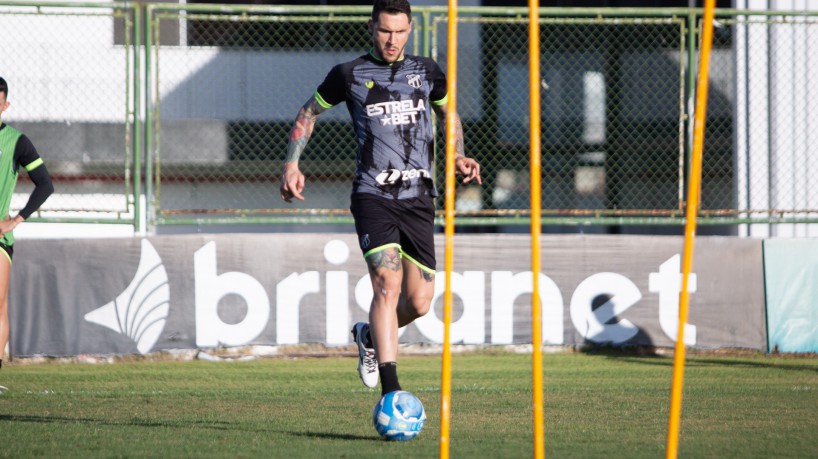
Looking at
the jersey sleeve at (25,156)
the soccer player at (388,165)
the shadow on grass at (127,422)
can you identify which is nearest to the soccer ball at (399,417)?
the soccer player at (388,165)

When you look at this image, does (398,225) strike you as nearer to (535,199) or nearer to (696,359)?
(535,199)

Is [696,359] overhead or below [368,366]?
below

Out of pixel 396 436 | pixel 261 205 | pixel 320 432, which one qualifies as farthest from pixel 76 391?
pixel 261 205

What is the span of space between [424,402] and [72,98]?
416 inches

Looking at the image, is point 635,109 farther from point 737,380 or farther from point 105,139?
point 737,380

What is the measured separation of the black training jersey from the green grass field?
1343 mm

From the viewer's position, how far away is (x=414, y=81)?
6113mm

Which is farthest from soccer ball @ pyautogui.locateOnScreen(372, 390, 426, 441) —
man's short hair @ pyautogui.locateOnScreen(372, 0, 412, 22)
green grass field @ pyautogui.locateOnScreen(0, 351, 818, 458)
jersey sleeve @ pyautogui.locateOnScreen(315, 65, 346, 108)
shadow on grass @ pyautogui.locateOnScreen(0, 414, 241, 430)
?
man's short hair @ pyautogui.locateOnScreen(372, 0, 412, 22)

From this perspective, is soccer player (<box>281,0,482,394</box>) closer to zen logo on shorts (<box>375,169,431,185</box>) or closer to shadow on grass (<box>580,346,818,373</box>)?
zen logo on shorts (<box>375,169,431,185</box>)

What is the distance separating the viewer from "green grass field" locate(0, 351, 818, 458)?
5.28m

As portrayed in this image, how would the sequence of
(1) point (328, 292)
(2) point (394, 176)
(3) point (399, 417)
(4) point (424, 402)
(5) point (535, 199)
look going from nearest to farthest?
(5) point (535, 199) → (3) point (399, 417) → (2) point (394, 176) → (4) point (424, 402) → (1) point (328, 292)

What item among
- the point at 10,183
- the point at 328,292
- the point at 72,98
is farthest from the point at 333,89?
the point at 72,98

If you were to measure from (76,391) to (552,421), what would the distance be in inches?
147

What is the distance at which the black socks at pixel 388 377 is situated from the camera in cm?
548
